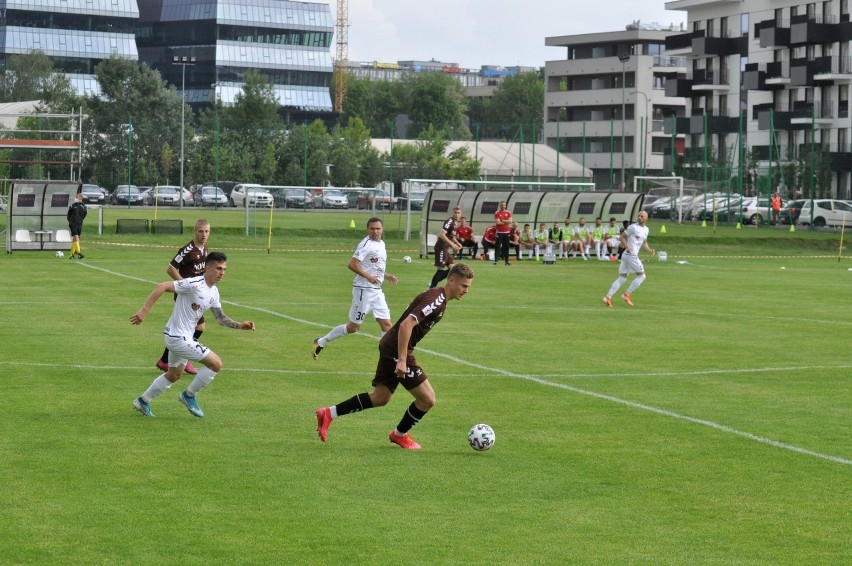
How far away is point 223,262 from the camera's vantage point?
46.8 feet

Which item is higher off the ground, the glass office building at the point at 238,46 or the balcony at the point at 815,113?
the glass office building at the point at 238,46

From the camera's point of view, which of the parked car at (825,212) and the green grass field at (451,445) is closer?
the green grass field at (451,445)

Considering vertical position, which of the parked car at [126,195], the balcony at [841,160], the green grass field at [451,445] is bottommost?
the green grass field at [451,445]

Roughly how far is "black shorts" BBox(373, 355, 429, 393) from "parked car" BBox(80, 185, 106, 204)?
217 ft

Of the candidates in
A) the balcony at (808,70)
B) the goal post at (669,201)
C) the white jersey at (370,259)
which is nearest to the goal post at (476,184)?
the goal post at (669,201)

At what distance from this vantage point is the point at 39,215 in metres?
47.8

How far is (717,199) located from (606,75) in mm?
75759

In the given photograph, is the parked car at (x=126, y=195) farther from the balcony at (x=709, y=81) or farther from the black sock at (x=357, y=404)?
the black sock at (x=357, y=404)

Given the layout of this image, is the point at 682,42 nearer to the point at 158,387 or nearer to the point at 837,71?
the point at 837,71

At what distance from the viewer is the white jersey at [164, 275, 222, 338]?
14.5 metres

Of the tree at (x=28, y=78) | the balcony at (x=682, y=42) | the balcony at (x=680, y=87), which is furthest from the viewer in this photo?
the tree at (x=28, y=78)

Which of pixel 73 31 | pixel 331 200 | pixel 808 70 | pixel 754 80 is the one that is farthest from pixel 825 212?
pixel 73 31

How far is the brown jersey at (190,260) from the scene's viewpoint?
1892 cm

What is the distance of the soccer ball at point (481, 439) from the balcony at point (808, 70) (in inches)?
3566
